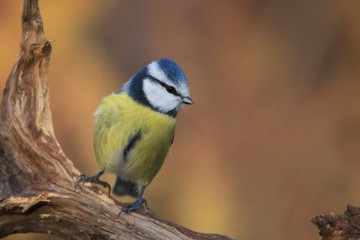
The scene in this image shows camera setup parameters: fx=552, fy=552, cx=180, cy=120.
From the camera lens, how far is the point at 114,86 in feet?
10.2

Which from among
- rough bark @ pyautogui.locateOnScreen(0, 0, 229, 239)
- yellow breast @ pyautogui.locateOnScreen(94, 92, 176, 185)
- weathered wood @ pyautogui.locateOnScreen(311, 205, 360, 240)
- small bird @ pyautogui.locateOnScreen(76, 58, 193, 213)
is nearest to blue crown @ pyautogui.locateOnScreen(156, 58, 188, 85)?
small bird @ pyautogui.locateOnScreen(76, 58, 193, 213)

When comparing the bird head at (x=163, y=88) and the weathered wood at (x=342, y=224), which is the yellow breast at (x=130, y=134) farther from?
the weathered wood at (x=342, y=224)

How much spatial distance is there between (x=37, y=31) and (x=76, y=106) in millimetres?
1369

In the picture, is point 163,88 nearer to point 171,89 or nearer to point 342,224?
point 171,89

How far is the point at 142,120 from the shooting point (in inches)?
73.8

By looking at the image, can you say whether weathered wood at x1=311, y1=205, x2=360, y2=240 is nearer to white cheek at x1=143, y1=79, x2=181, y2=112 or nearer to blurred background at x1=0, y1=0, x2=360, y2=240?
white cheek at x1=143, y1=79, x2=181, y2=112

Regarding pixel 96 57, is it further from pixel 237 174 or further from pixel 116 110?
pixel 116 110

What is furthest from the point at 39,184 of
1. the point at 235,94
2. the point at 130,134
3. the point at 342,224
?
the point at 235,94

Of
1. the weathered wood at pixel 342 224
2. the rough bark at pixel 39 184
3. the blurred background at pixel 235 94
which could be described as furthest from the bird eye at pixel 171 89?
the blurred background at pixel 235 94

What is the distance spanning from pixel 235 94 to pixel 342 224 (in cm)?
190

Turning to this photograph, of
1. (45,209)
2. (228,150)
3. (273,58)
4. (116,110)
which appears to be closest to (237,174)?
(228,150)

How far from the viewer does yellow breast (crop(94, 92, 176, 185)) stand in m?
1.87

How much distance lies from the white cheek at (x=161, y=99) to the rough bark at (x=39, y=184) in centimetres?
37

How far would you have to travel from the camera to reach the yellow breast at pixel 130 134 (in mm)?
1874
